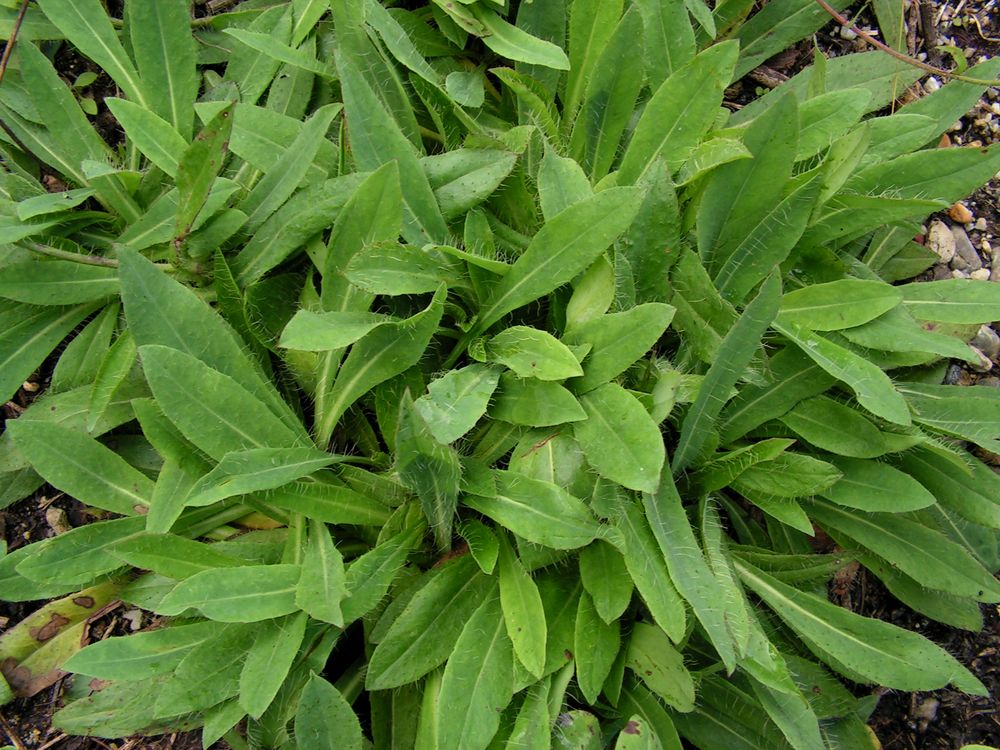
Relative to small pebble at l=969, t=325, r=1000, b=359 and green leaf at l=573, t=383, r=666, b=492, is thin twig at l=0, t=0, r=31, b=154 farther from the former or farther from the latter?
small pebble at l=969, t=325, r=1000, b=359

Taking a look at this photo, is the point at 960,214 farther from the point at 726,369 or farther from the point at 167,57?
the point at 167,57

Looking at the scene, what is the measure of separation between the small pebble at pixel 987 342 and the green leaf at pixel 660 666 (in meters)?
1.32

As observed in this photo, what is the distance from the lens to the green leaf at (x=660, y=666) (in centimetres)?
172

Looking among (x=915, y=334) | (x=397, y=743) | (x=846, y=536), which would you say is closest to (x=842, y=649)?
(x=846, y=536)

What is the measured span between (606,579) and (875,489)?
663 mm

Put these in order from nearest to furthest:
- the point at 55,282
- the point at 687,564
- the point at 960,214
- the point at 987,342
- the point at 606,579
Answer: the point at 687,564, the point at 606,579, the point at 55,282, the point at 987,342, the point at 960,214

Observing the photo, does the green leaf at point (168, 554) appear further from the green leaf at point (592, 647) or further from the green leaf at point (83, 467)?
the green leaf at point (592, 647)

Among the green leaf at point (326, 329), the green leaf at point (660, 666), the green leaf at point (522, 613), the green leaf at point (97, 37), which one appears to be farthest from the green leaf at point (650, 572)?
the green leaf at point (97, 37)

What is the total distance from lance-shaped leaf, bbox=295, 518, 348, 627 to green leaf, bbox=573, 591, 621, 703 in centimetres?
52

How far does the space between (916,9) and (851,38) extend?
249 millimetres

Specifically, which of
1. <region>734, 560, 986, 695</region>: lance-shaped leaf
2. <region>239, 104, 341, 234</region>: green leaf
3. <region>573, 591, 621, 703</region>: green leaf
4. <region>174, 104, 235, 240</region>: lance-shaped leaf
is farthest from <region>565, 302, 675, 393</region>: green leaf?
<region>174, 104, 235, 240</region>: lance-shaped leaf

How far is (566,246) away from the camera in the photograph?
1.80 meters

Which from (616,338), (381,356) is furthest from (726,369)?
(381,356)

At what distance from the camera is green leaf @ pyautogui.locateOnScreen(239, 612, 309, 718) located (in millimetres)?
1683
